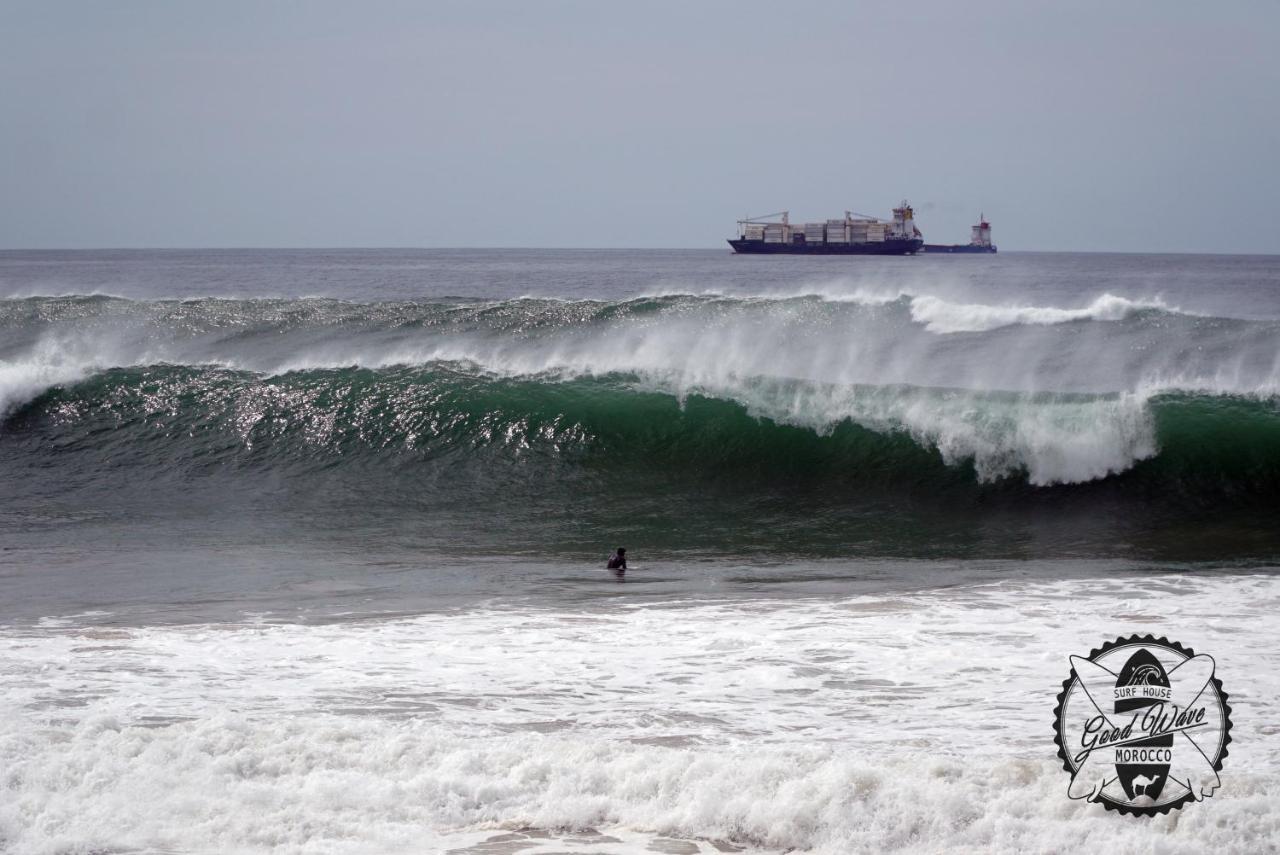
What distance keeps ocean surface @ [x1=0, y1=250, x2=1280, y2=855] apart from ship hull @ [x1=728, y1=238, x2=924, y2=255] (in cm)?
7786

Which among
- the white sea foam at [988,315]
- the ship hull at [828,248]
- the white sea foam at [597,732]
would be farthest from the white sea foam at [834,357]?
the ship hull at [828,248]

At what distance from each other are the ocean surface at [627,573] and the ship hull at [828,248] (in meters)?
77.9

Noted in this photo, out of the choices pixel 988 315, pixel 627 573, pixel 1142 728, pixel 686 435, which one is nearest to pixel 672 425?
pixel 686 435

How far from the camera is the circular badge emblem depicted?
16.2 feet

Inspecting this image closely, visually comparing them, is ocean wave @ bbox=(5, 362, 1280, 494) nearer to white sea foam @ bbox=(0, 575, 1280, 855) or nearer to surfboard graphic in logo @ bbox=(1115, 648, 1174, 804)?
white sea foam @ bbox=(0, 575, 1280, 855)

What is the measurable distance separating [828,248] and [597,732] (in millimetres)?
96854

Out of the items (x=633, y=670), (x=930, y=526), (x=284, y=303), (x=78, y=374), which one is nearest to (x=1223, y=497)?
(x=930, y=526)

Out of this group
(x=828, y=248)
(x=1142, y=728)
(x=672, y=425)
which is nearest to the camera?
(x=1142, y=728)

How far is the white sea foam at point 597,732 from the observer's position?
4914 mm

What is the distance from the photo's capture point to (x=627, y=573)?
980 centimetres

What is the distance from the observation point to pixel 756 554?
35.0 feet

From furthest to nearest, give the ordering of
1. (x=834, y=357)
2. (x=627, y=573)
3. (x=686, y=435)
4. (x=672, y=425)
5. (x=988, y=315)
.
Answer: (x=988, y=315), (x=834, y=357), (x=672, y=425), (x=686, y=435), (x=627, y=573)

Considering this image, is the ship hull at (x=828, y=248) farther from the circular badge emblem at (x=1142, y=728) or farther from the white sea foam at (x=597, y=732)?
the circular badge emblem at (x=1142, y=728)

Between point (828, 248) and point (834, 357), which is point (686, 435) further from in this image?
point (828, 248)
